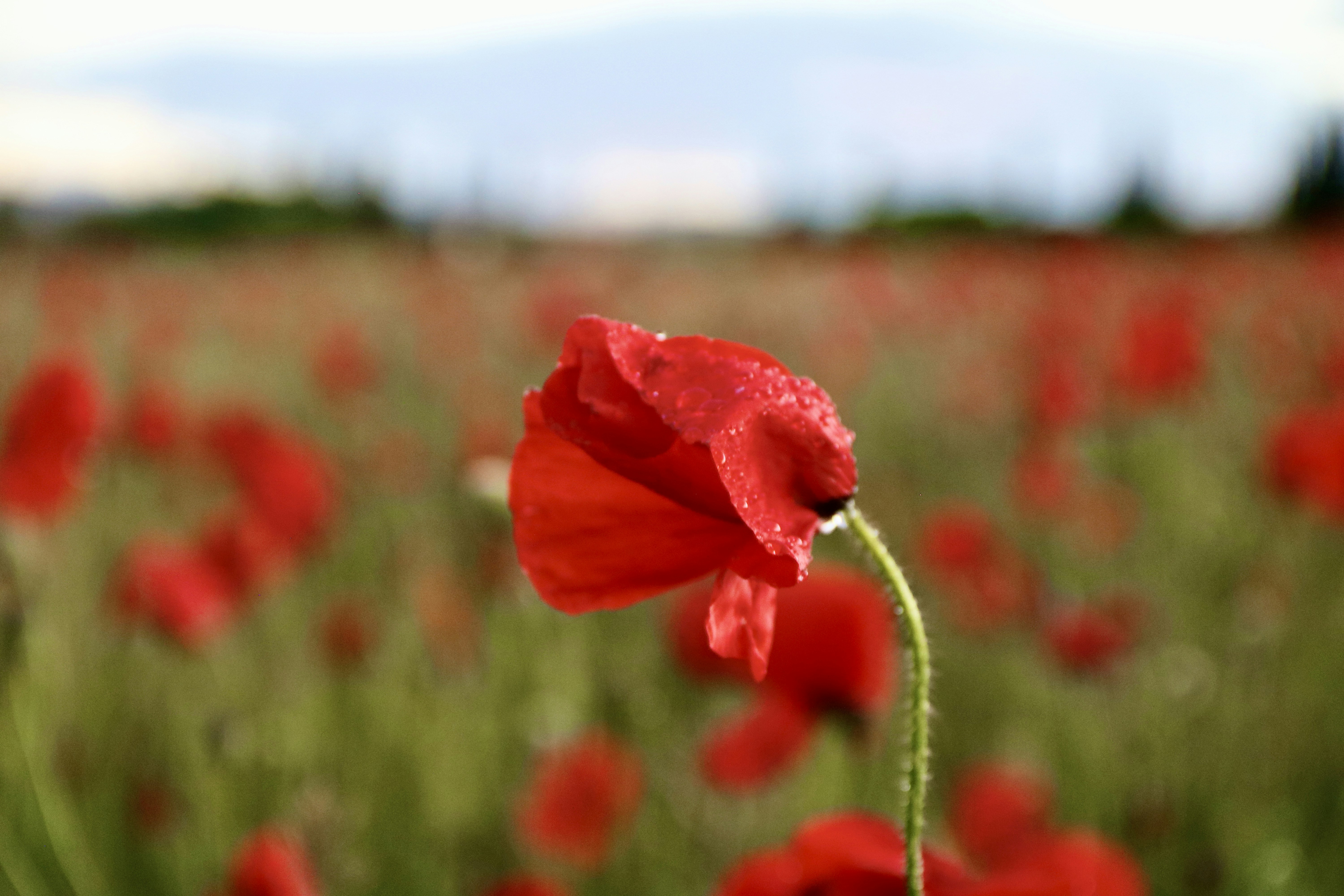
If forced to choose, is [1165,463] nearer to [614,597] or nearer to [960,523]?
[960,523]

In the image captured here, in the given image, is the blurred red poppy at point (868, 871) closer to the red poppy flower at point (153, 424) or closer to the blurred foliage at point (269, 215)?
the red poppy flower at point (153, 424)

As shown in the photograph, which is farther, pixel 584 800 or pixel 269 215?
pixel 269 215

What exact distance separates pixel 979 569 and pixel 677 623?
603 millimetres

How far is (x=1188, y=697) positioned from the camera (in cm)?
177

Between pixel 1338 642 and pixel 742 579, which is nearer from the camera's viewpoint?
pixel 742 579

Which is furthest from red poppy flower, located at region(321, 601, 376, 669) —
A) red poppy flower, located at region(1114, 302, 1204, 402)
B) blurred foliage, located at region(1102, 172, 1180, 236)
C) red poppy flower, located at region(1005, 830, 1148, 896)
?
blurred foliage, located at region(1102, 172, 1180, 236)

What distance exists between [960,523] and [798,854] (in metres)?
1.33

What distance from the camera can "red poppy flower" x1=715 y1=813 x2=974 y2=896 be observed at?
420 mm

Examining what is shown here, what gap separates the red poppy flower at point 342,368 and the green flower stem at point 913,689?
264cm

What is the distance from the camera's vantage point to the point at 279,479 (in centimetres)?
168

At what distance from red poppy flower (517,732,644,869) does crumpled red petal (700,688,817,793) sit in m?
0.13

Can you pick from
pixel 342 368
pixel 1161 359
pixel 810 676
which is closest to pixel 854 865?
pixel 810 676

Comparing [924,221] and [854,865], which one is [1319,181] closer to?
[924,221]

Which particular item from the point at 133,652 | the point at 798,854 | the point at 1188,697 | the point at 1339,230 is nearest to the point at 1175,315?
the point at 1188,697
